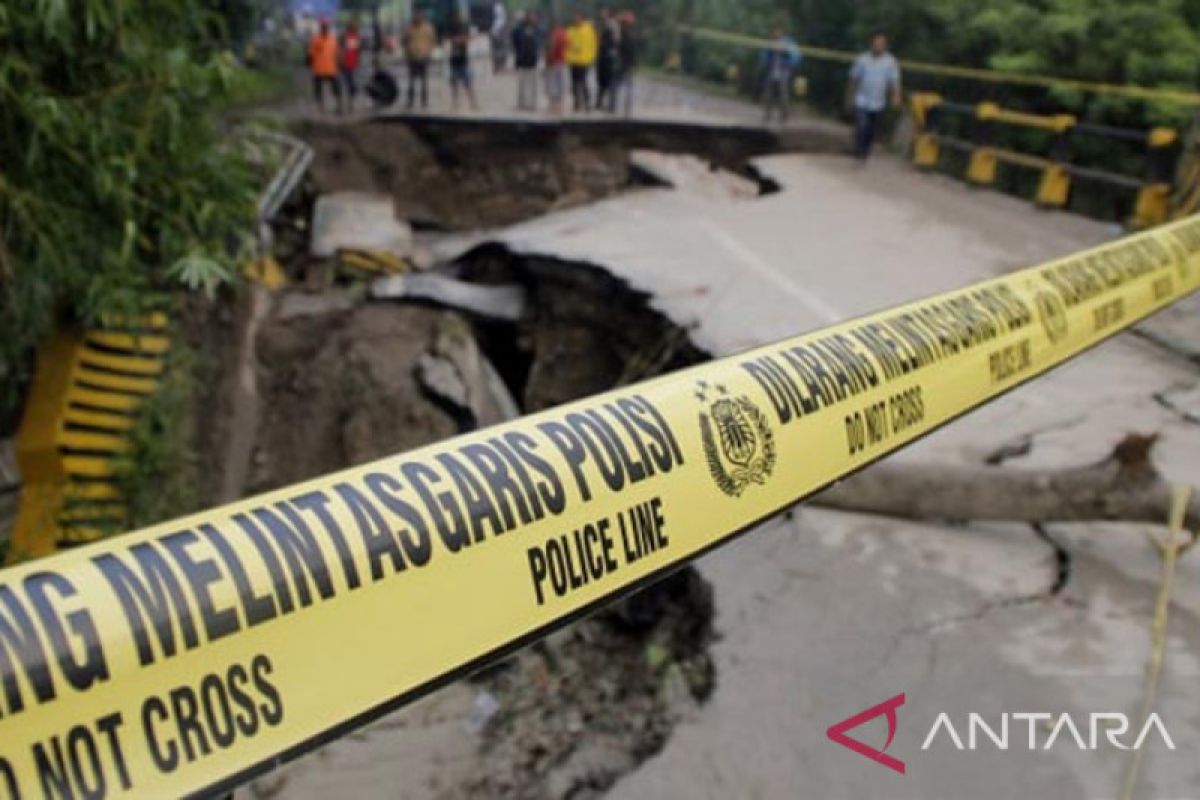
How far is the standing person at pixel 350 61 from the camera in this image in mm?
14477

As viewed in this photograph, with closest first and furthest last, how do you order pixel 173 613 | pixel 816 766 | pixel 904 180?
pixel 173 613 → pixel 816 766 → pixel 904 180

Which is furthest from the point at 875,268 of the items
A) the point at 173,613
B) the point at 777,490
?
the point at 173,613

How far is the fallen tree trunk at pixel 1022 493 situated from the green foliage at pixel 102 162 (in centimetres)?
418

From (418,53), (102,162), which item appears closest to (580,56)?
(418,53)

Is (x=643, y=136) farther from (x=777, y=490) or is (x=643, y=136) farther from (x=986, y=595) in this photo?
(x=777, y=490)

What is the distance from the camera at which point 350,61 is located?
1452 centimetres

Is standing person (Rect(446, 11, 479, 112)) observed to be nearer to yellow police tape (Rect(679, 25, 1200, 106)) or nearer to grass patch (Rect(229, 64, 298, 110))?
grass patch (Rect(229, 64, 298, 110))

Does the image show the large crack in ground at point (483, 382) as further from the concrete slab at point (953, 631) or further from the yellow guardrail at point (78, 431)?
the yellow guardrail at point (78, 431)

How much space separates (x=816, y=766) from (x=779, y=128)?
41.8 ft

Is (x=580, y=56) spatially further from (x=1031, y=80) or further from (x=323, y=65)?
(x=1031, y=80)

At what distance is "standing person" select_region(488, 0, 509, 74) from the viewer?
20.8 meters

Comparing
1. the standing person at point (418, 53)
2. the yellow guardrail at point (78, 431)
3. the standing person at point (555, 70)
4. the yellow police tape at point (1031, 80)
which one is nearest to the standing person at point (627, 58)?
the standing person at point (555, 70)

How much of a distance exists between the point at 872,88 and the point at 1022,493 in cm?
966

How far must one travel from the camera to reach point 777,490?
Answer: 7.06 feet
